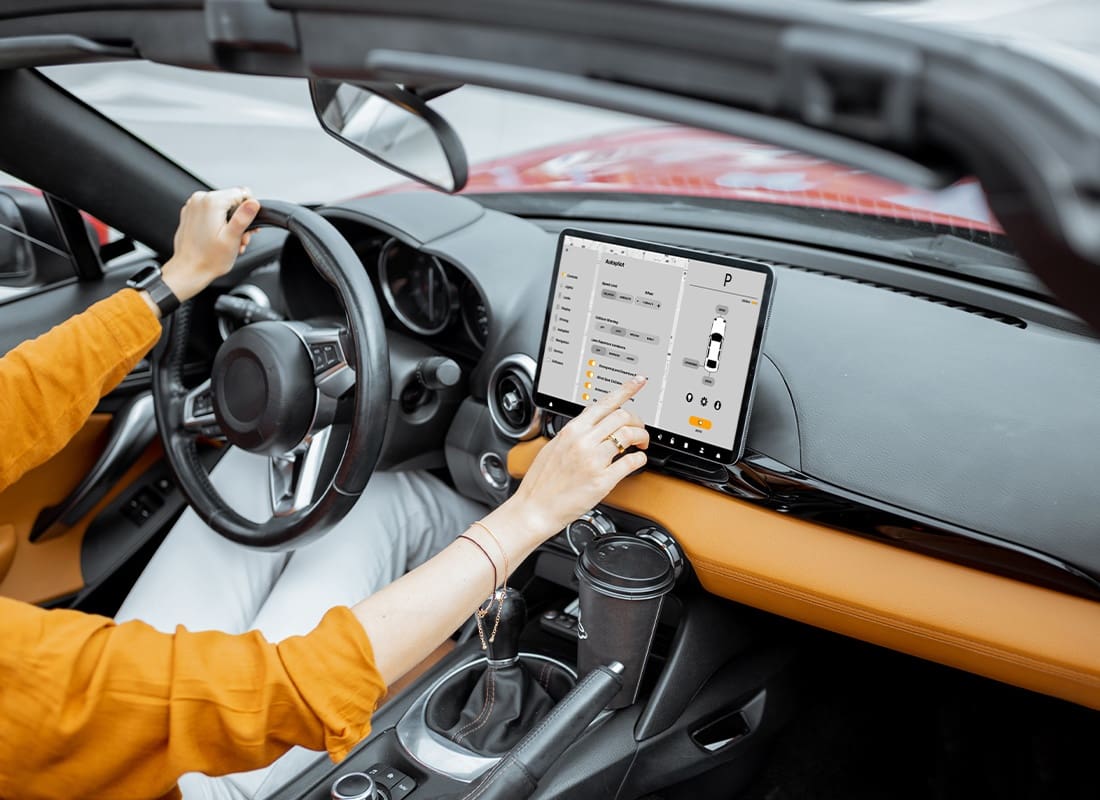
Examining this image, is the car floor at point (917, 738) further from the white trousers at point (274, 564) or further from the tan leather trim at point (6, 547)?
the tan leather trim at point (6, 547)

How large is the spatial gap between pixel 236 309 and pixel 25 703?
101cm

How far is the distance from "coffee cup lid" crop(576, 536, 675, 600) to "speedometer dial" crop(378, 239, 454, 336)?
1.83 feet

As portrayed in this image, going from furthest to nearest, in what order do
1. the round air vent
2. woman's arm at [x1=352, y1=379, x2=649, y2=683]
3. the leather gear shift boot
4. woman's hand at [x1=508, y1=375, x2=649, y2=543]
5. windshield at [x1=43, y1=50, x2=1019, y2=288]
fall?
the round air vent → the leather gear shift boot → windshield at [x1=43, y1=50, x2=1019, y2=288] → woman's hand at [x1=508, y1=375, x2=649, y2=543] → woman's arm at [x1=352, y1=379, x2=649, y2=683]

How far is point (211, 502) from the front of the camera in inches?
64.8

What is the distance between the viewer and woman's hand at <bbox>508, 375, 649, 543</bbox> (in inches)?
44.3

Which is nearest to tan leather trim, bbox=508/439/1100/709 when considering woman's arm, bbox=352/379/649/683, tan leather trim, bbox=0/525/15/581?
woman's arm, bbox=352/379/649/683

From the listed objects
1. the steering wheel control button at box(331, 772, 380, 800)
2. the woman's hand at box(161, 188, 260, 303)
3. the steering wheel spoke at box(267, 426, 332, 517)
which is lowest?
the steering wheel control button at box(331, 772, 380, 800)

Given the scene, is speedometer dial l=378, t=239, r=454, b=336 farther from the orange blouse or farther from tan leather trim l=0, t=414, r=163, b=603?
the orange blouse

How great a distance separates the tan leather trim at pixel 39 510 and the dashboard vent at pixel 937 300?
1.31 m

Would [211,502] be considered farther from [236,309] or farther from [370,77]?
[370,77]

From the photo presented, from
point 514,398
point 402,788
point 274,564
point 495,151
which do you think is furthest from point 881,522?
point 495,151

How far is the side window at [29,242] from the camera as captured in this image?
1.81 metres

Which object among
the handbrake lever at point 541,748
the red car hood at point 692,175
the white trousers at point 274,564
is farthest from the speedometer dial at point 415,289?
the handbrake lever at point 541,748

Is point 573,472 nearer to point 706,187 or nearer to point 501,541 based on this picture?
point 501,541
